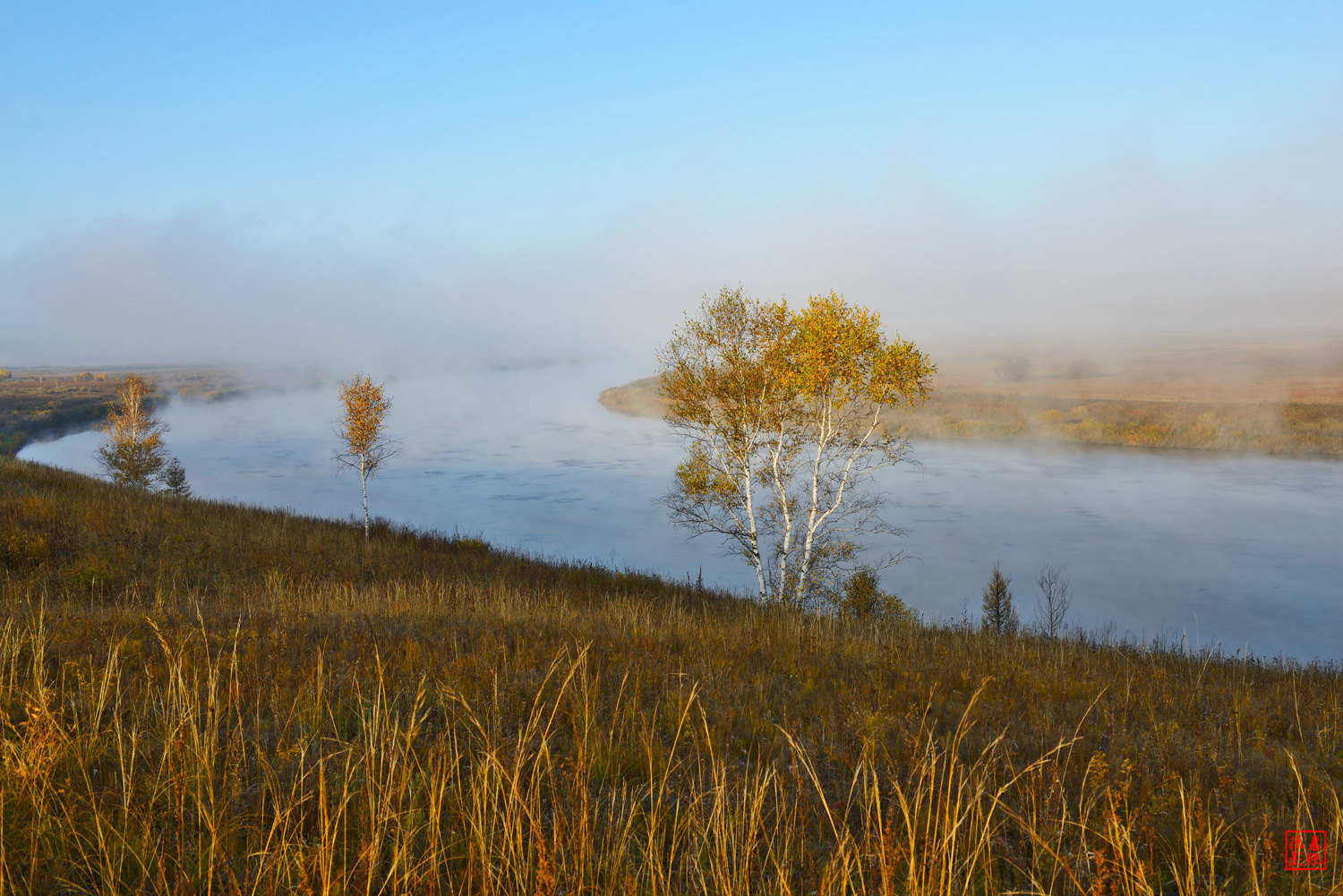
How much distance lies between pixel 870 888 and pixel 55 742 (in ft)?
14.3

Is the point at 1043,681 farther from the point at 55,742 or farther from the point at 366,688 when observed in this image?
the point at 55,742

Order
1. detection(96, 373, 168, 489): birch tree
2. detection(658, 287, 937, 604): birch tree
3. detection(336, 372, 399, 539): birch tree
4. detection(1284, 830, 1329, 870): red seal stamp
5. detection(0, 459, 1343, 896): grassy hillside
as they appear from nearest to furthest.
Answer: detection(0, 459, 1343, 896): grassy hillside
detection(1284, 830, 1329, 870): red seal stamp
detection(658, 287, 937, 604): birch tree
detection(336, 372, 399, 539): birch tree
detection(96, 373, 168, 489): birch tree

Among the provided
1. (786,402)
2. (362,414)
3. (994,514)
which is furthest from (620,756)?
(994,514)

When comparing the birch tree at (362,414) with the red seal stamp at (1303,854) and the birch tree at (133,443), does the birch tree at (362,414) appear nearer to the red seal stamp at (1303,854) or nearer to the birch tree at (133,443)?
the birch tree at (133,443)

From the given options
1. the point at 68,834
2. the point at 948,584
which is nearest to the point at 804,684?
the point at 68,834

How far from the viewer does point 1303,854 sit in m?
3.27

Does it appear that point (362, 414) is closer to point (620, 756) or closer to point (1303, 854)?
point (620, 756)

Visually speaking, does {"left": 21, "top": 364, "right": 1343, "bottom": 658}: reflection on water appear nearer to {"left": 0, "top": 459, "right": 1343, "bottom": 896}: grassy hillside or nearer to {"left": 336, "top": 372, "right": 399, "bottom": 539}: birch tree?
{"left": 336, "top": 372, "right": 399, "bottom": 539}: birch tree

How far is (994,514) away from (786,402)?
5739 centimetres

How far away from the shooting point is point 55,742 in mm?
3576

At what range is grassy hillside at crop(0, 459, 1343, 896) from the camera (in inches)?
111

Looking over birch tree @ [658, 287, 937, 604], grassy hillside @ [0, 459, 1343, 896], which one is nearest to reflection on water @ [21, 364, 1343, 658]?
birch tree @ [658, 287, 937, 604]

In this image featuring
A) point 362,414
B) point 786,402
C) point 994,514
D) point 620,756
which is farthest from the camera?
point 994,514

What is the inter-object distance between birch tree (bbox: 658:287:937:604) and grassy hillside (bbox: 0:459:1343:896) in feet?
34.9
